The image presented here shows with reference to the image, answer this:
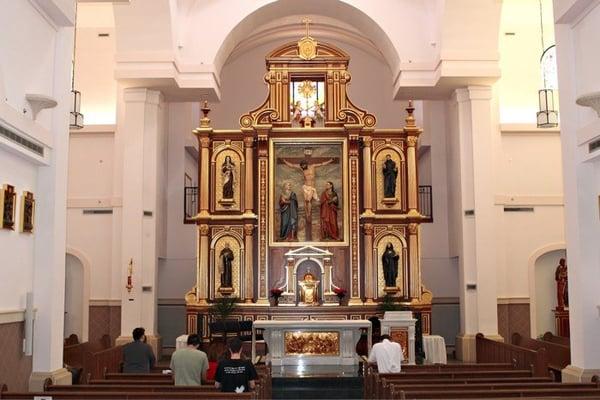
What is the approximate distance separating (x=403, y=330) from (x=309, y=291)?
345cm

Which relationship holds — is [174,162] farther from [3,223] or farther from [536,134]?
[3,223]

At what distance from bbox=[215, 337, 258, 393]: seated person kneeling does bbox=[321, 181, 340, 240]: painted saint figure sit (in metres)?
10.3

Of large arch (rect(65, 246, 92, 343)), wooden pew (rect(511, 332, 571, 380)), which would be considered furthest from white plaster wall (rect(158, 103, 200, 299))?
wooden pew (rect(511, 332, 571, 380))

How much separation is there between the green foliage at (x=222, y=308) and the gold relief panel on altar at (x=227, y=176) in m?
2.31

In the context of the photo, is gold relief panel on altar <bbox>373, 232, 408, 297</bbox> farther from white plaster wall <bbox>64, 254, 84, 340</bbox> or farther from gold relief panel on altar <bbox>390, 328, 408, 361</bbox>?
white plaster wall <bbox>64, 254, 84, 340</bbox>

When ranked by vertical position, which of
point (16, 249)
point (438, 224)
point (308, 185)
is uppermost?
point (308, 185)

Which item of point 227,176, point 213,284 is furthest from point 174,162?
point 213,284

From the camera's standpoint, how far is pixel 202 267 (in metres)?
18.5

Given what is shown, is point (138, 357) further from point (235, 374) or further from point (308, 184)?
point (308, 184)

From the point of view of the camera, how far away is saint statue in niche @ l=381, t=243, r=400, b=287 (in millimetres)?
18516

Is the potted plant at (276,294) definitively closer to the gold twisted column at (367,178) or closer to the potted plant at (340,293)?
the potted plant at (340,293)

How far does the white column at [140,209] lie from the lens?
17.8m

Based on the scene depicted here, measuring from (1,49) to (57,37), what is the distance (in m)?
1.95

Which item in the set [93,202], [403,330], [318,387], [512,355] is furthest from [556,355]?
[93,202]
